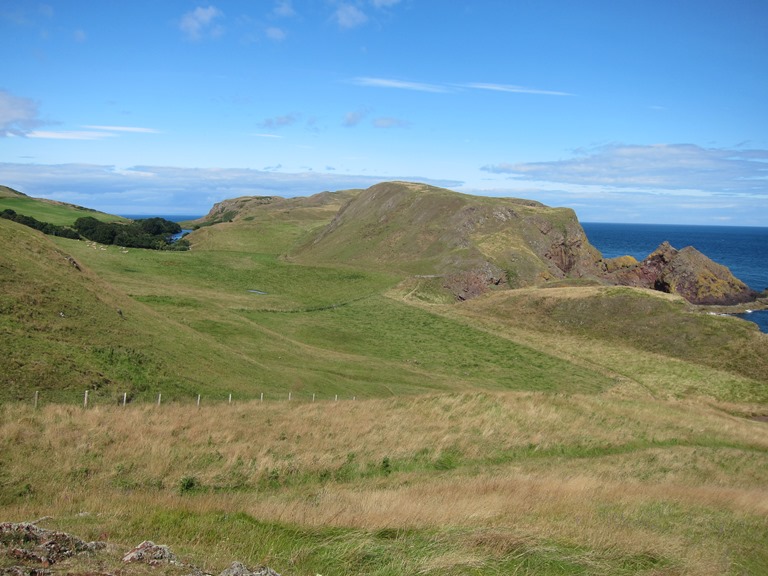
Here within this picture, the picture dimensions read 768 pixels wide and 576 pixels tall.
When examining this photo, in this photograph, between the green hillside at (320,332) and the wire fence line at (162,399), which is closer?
the wire fence line at (162,399)

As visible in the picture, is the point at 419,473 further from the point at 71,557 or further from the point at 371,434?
the point at 71,557

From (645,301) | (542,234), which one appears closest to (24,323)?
(645,301)

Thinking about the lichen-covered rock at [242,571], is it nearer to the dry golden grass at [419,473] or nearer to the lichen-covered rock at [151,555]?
the lichen-covered rock at [151,555]

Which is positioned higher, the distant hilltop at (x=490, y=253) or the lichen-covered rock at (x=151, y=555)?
the distant hilltop at (x=490, y=253)

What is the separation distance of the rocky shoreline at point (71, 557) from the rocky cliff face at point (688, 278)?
360 ft

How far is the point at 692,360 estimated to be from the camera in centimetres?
6284

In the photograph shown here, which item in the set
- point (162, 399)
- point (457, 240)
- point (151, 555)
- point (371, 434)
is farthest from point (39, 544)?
point (457, 240)

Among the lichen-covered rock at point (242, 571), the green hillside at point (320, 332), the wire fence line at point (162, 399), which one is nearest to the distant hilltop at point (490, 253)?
the green hillside at point (320, 332)

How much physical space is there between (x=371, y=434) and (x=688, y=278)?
9817cm

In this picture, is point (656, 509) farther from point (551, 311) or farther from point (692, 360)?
point (551, 311)

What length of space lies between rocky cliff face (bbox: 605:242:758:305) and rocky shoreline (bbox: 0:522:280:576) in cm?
10964

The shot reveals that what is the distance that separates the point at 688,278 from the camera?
106 m

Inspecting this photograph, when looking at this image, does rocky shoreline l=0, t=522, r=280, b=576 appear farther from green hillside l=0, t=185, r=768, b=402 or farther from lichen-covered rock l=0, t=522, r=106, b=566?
green hillside l=0, t=185, r=768, b=402

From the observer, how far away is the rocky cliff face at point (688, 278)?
345 feet
